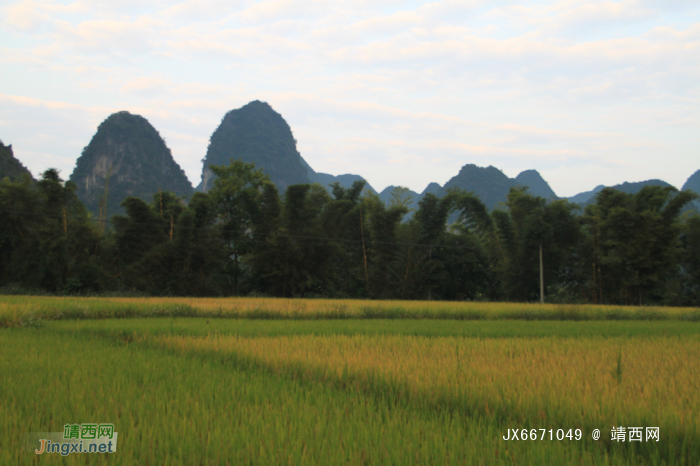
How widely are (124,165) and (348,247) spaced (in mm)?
87533

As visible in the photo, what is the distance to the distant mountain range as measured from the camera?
99.1 m

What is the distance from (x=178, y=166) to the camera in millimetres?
112750

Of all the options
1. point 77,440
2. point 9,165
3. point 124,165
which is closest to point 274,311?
point 77,440

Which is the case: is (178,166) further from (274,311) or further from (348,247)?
(274,311)

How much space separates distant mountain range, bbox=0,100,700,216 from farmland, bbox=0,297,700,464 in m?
52.0

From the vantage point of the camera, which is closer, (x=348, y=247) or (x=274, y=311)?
(x=274, y=311)

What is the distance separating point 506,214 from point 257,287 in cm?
2329

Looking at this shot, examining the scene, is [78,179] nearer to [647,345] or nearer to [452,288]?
[452,288]

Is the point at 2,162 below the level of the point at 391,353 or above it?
above

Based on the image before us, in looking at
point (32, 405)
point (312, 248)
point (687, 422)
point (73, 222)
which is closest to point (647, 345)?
point (687, 422)

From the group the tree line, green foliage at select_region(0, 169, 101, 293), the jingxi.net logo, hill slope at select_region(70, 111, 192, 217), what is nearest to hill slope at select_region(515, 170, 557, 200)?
hill slope at select_region(70, 111, 192, 217)

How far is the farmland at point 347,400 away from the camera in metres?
2.67

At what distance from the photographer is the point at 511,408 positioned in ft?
12.3

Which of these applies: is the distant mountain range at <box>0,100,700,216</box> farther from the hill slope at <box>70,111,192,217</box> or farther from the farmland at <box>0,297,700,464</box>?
the farmland at <box>0,297,700,464</box>
